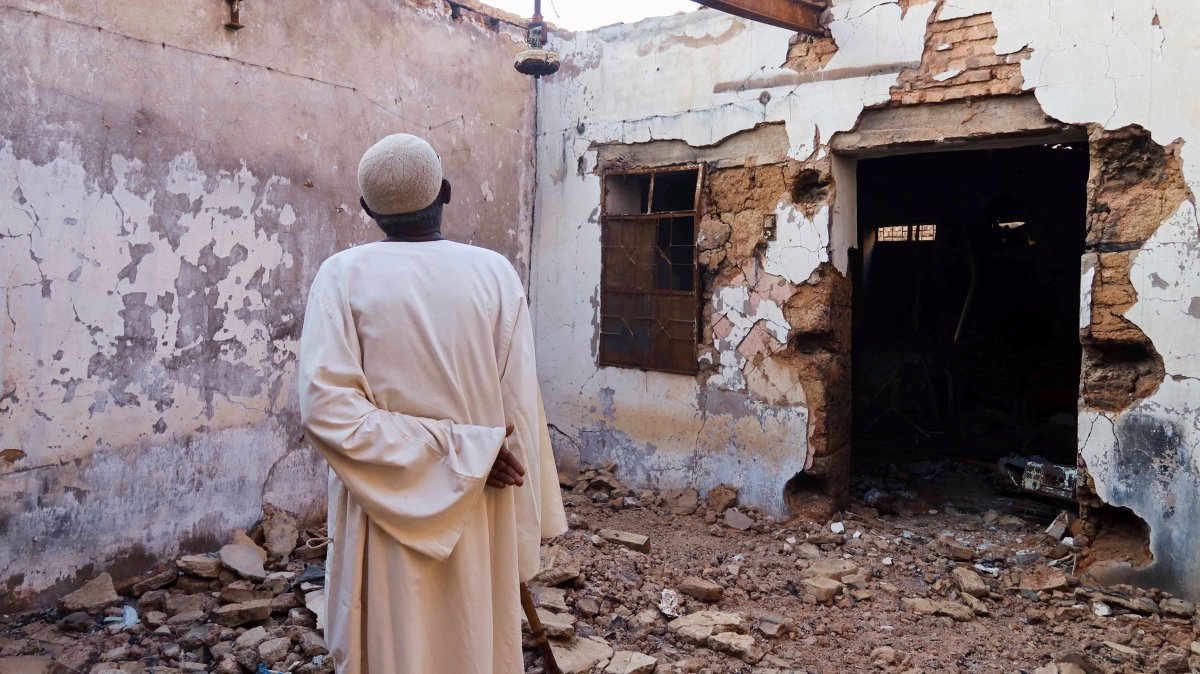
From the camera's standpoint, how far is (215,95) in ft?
13.4

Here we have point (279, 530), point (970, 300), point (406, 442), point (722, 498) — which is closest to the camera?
point (406, 442)

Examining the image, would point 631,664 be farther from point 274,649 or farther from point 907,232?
point 907,232

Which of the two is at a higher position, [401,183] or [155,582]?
[401,183]

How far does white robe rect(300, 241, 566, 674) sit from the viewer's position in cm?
184

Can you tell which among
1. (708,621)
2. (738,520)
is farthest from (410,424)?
(738,520)

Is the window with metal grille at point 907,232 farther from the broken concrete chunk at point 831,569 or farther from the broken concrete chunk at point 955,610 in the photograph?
the broken concrete chunk at point 955,610

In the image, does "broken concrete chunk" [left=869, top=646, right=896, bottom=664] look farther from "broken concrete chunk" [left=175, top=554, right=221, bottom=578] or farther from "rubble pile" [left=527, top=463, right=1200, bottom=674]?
"broken concrete chunk" [left=175, top=554, right=221, bottom=578]

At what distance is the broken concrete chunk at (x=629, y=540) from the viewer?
4.51 meters

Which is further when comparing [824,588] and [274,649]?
[824,588]

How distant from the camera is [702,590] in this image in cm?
385

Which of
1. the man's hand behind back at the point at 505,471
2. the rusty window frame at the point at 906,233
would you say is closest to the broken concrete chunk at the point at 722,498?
the man's hand behind back at the point at 505,471

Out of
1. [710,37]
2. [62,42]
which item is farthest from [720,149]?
[62,42]

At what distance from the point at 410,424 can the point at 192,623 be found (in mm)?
2232

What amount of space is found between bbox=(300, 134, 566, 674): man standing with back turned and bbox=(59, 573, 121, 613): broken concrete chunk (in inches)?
87.0
